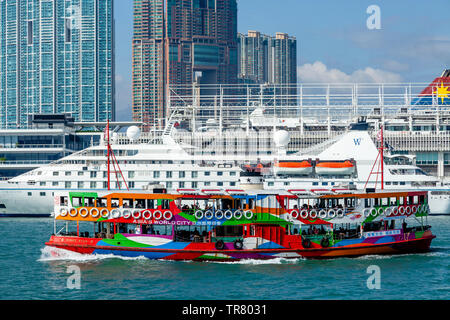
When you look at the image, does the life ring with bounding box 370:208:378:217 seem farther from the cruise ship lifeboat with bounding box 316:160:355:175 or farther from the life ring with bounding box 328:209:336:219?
the cruise ship lifeboat with bounding box 316:160:355:175

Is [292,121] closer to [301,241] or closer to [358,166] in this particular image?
[358,166]

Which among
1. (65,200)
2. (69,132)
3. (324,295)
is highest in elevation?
(69,132)

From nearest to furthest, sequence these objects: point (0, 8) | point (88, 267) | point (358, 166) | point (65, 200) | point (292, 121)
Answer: point (88, 267), point (65, 200), point (358, 166), point (292, 121), point (0, 8)

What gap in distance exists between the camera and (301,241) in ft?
120

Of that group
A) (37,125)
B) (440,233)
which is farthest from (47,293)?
(37,125)

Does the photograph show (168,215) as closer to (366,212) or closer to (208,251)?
(208,251)

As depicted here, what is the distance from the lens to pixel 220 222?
1431 inches

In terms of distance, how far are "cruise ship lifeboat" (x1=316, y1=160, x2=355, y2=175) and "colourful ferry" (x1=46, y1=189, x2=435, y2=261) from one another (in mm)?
26429

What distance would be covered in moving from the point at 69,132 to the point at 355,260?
5838 cm

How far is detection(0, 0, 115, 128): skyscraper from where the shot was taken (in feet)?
603

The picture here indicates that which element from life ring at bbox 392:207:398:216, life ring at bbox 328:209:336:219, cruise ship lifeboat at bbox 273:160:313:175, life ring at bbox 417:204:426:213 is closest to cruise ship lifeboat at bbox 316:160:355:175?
cruise ship lifeboat at bbox 273:160:313:175

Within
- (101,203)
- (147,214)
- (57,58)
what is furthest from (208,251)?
(57,58)

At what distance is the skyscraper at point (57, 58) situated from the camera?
184m

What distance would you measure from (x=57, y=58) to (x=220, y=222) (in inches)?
6409
